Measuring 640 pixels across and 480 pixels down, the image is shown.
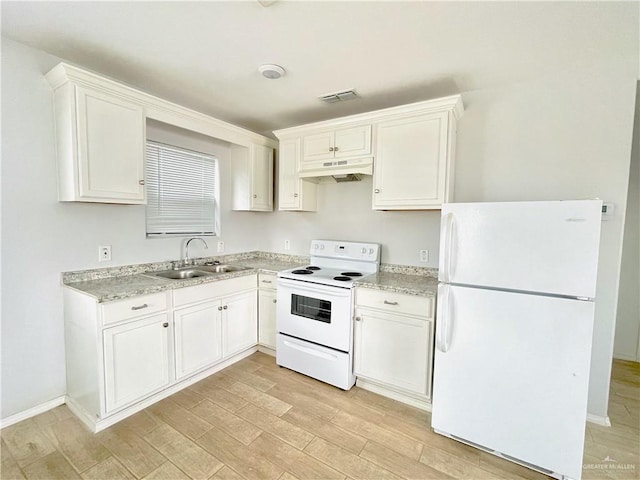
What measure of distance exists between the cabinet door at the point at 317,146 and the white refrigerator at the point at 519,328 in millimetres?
1384

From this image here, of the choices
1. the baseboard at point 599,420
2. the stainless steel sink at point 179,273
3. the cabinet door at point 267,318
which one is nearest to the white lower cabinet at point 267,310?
the cabinet door at point 267,318

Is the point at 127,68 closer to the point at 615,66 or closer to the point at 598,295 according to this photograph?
the point at 615,66

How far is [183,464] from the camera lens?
1635mm

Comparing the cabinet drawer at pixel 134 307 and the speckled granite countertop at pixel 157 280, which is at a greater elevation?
the speckled granite countertop at pixel 157 280

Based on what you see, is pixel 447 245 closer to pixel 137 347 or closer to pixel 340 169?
pixel 340 169

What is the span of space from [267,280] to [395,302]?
1.34 metres

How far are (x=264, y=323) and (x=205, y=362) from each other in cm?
67

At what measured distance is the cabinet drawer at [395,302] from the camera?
210 centimetres

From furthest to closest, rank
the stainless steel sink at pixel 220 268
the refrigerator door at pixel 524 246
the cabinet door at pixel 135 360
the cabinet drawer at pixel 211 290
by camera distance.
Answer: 1. the stainless steel sink at pixel 220 268
2. the cabinet drawer at pixel 211 290
3. the cabinet door at pixel 135 360
4. the refrigerator door at pixel 524 246

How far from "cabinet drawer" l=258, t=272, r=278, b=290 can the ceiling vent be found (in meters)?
1.73

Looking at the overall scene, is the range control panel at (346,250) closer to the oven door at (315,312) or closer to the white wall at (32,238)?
the oven door at (315,312)

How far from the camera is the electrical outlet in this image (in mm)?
2242

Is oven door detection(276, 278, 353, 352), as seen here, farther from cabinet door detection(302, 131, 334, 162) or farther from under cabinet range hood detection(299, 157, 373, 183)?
cabinet door detection(302, 131, 334, 162)

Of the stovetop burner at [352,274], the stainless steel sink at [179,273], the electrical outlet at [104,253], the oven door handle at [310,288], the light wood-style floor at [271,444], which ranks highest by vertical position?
the electrical outlet at [104,253]
